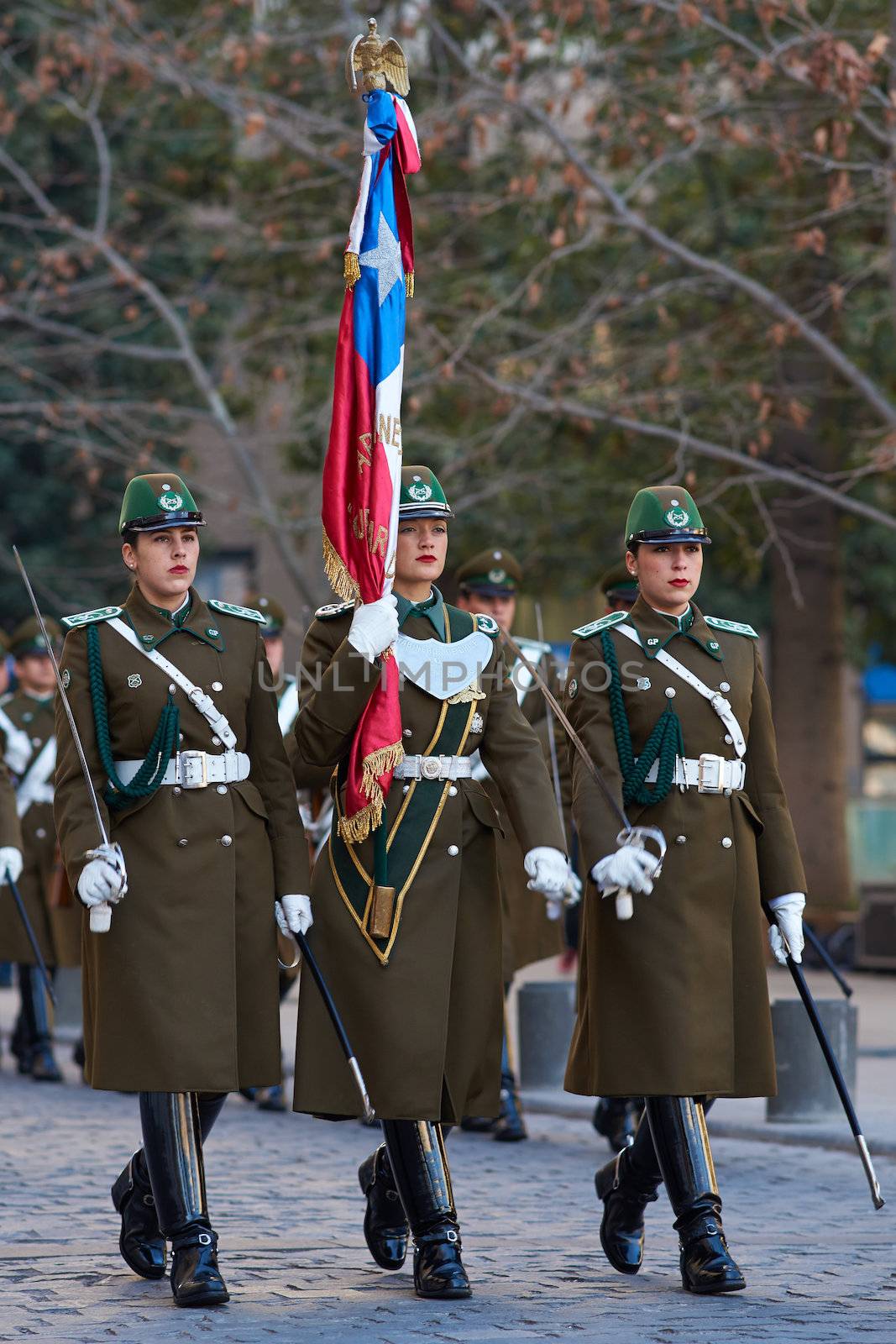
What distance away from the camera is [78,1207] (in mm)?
7973

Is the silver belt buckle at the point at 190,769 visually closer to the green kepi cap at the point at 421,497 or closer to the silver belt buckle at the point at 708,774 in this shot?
the green kepi cap at the point at 421,497

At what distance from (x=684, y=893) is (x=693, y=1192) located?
805 mm

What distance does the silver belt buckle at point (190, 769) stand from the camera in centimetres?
643

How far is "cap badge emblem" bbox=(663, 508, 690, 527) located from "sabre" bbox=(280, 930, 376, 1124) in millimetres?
1548

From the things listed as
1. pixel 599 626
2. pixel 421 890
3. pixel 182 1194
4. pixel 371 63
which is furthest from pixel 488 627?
pixel 182 1194

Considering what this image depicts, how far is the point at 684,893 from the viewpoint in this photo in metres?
6.52

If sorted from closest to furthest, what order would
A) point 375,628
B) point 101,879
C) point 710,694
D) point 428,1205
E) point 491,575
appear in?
point 101,879 → point 428,1205 → point 375,628 → point 710,694 → point 491,575

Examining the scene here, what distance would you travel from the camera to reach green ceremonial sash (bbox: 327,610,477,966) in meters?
6.44

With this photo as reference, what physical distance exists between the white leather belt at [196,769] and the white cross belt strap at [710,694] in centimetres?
118

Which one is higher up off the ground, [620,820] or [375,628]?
[375,628]

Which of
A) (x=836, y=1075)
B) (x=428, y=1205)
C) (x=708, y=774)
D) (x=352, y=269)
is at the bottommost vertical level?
(x=428, y=1205)

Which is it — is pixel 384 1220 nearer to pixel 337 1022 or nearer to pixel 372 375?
pixel 337 1022

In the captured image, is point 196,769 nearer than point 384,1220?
Yes

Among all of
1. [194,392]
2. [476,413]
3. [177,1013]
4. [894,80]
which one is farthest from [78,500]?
[177,1013]
